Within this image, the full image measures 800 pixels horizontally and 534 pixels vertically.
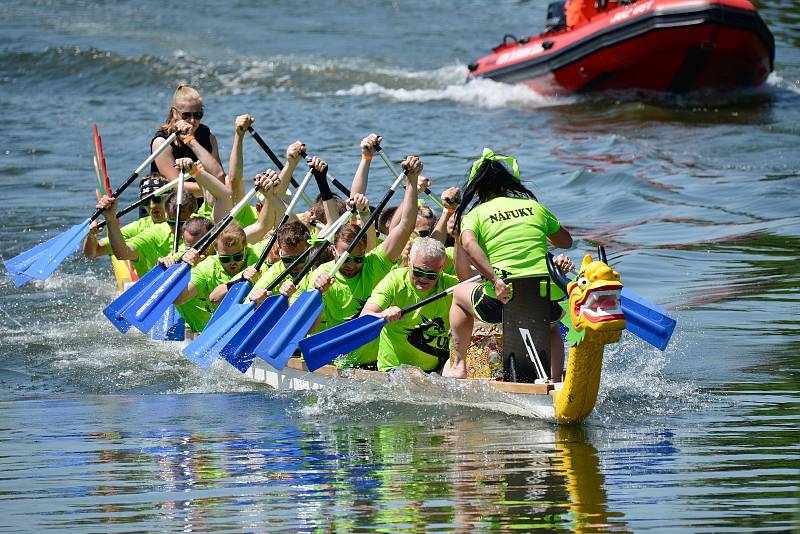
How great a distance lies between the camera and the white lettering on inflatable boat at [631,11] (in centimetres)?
1956

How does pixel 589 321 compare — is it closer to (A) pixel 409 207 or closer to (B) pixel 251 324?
(A) pixel 409 207

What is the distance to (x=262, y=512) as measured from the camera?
6133 mm

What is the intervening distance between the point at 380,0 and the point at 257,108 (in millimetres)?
8471

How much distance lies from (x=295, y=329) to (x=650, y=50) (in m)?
12.7

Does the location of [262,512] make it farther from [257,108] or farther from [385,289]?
[257,108]

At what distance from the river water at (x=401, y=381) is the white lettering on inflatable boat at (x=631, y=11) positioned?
1691 mm

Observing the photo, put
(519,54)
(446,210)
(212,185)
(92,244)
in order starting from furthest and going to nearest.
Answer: (519,54), (212,185), (92,244), (446,210)

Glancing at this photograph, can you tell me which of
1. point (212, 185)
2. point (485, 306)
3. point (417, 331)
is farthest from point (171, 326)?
point (485, 306)

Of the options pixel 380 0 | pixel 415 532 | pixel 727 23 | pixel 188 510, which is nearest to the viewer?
pixel 415 532

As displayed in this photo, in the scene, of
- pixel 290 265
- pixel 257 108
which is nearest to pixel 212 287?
pixel 290 265

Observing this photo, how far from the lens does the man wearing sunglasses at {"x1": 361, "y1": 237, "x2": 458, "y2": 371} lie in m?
8.29

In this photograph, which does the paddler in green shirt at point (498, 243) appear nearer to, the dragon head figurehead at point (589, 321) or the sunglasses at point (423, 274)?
the sunglasses at point (423, 274)

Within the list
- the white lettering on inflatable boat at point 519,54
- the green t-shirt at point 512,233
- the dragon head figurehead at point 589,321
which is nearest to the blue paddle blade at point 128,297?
the green t-shirt at point 512,233

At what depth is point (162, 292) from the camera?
1008cm
